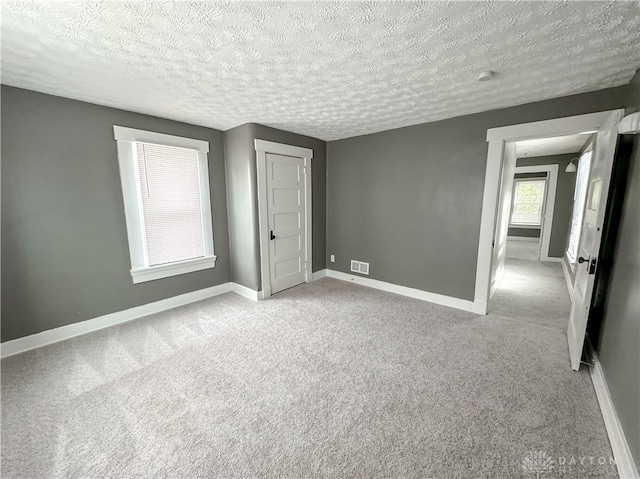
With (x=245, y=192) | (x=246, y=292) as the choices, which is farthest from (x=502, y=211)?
(x=246, y=292)

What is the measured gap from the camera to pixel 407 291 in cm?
376

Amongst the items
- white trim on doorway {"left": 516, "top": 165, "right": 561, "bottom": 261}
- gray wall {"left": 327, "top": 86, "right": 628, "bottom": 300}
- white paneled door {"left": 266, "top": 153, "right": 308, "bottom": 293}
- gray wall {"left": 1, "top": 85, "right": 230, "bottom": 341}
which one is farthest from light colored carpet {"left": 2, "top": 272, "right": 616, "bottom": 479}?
white trim on doorway {"left": 516, "top": 165, "right": 561, "bottom": 261}

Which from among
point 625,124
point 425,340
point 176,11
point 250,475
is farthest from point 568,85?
point 250,475

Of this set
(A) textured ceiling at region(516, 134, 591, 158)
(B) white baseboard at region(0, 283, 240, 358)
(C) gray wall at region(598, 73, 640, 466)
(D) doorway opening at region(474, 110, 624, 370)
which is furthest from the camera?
(A) textured ceiling at region(516, 134, 591, 158)

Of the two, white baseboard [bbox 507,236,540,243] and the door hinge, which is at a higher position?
the door hinge

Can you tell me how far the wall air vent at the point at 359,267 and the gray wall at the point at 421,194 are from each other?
0.10 meters

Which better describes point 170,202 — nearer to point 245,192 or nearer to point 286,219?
point 245,192

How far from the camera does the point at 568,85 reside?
7.23 feet

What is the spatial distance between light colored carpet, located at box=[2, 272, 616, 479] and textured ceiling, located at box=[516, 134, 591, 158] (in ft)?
10.7

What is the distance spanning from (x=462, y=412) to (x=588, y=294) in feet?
4.59

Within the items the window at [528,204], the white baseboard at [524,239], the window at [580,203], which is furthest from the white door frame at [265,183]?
the white baseboard at [524,239]

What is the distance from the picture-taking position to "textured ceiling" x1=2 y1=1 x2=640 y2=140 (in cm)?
132

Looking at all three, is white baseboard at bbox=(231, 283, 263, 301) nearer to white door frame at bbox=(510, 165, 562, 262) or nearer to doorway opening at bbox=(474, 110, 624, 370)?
doorway opening at bbox=(474, 110, 624, 370)

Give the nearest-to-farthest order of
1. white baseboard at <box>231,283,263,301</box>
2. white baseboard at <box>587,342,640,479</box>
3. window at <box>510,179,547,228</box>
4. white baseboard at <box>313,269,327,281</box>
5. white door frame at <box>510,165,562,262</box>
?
white baseboard at <box>587,342,640,479</box>, white baseboard at <box>231,283,263,301</box>, white baseboard at <box>313,269,327,281</box>, white door frame at <box>510,165,562,262</box>, window at <box>510,179,547,228</box>
